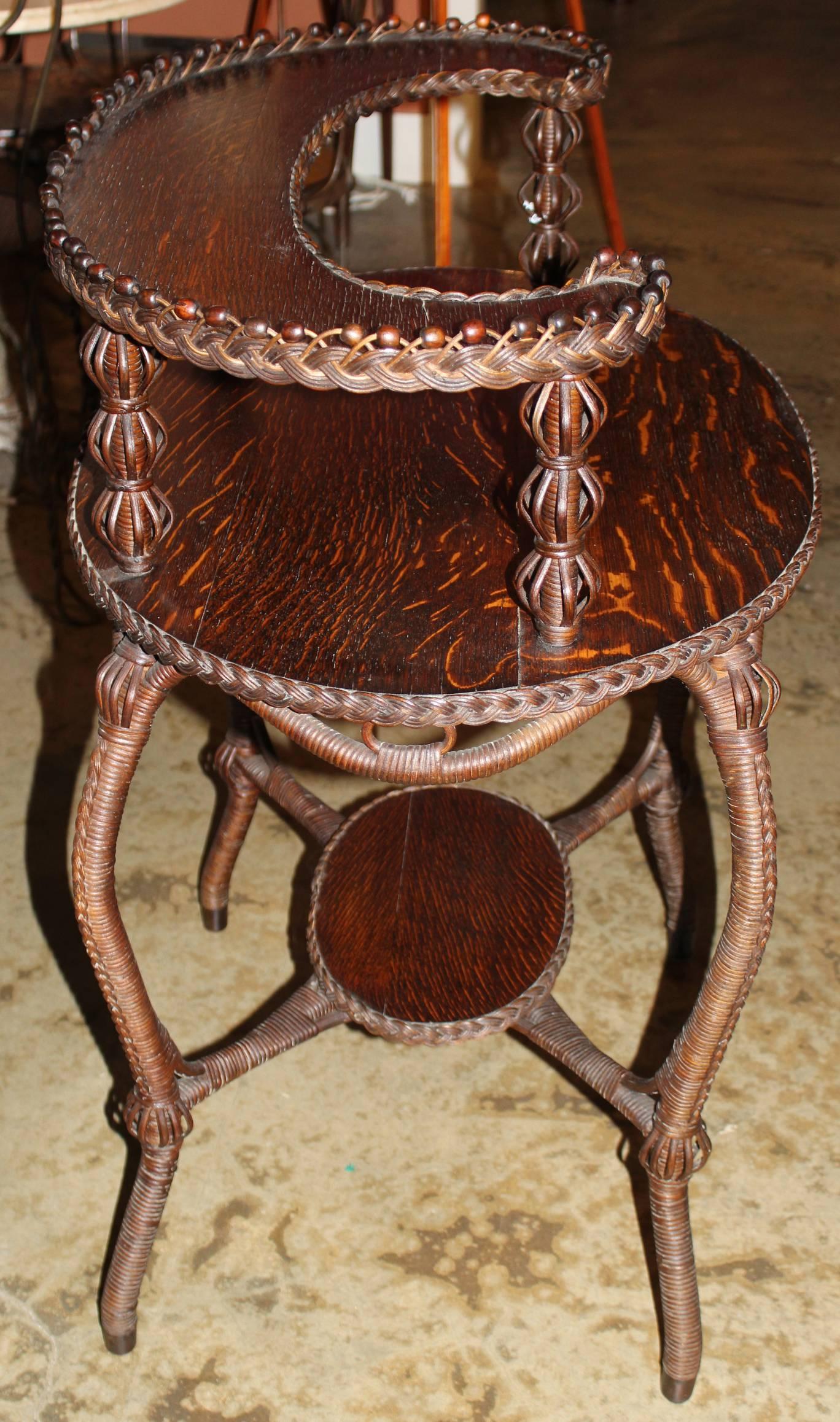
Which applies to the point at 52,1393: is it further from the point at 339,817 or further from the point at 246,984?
the point at 339,817

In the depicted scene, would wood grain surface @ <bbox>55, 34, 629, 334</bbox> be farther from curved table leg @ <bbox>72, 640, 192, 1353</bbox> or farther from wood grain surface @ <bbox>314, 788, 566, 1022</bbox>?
wood grain surface @ <bbox>314, 788, 566, 1022</bbox>

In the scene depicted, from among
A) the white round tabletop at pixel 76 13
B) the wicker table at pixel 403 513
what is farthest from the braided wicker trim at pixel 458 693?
the white round tabletop at pixel 76 13

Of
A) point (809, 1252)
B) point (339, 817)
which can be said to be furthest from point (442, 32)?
point (809, 1252)

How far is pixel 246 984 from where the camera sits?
1.70 meters

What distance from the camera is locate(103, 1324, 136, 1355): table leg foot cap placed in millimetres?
1315

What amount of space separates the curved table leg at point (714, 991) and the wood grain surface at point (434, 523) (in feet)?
0.29

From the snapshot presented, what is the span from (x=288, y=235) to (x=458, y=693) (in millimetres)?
446

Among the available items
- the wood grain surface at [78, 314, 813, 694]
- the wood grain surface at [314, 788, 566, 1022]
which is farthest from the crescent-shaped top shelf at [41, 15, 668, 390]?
the wood grain surface at [314, 788, 566, 1022]

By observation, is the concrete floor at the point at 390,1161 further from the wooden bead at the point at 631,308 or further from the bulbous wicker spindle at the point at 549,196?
the wooden bead at the point at 631,308

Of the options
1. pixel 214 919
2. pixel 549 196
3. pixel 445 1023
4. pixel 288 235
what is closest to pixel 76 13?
pixel 549 196

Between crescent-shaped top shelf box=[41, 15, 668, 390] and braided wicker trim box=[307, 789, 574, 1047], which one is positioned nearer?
crescent-shaped top shelf box=[41, 15, 668, 390]

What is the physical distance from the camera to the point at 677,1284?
1.27 meters

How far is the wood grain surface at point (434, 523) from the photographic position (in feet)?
3.07

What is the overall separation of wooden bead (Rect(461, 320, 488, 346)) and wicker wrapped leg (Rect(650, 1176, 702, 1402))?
0.81 metres
